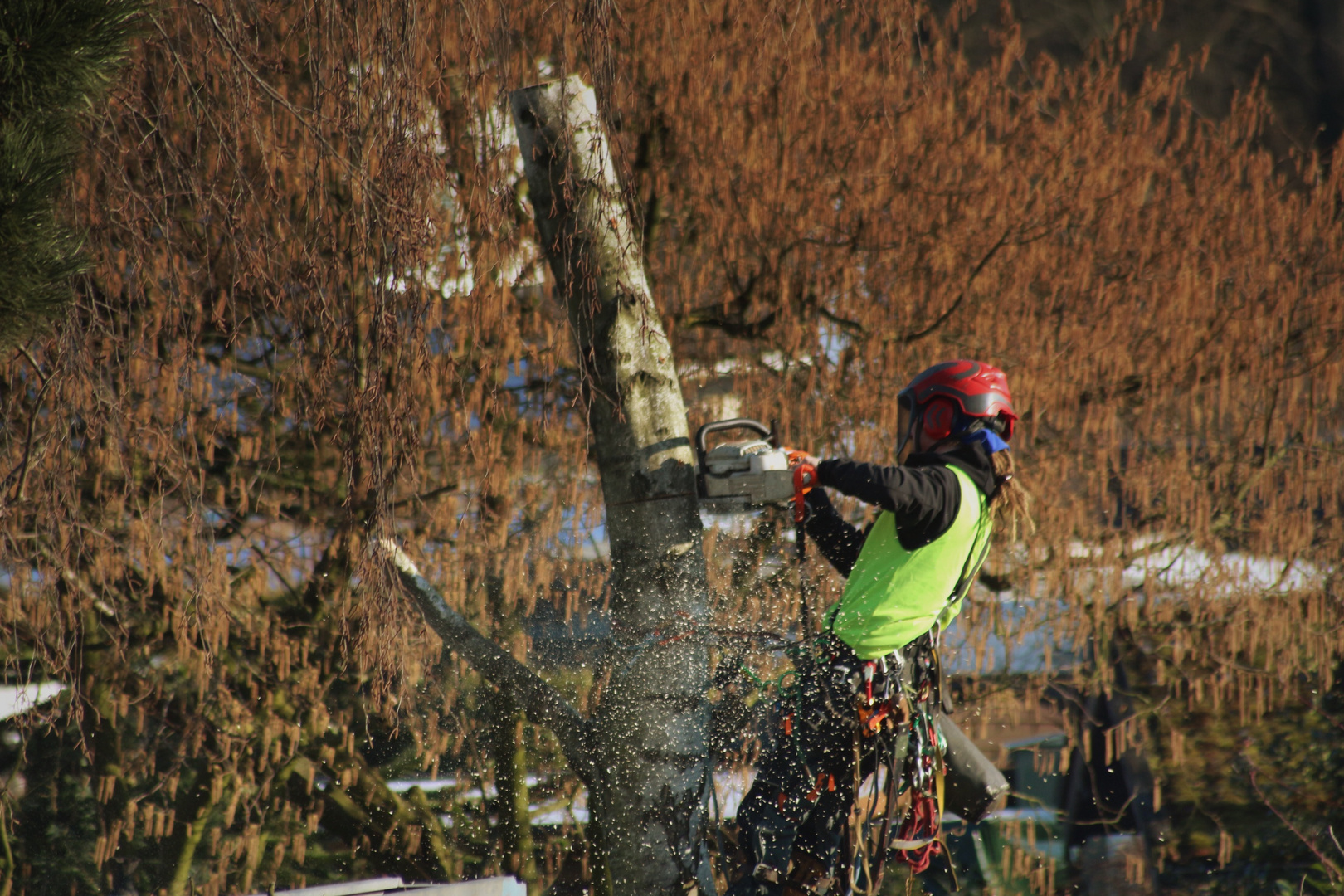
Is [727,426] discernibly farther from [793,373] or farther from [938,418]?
[793,373]

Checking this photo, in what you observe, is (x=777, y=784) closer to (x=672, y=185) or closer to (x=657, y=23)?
(x=672, y=185)

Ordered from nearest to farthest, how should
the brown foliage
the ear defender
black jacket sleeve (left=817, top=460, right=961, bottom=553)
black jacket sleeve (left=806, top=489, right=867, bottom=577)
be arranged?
1. black jacket sleeve (left=817, top=460, right=961, bottom=553)
2. the ear defender
3. black jacket sleeve (left=806, top=489, right=867, bottom=577)
4. the brown foliage

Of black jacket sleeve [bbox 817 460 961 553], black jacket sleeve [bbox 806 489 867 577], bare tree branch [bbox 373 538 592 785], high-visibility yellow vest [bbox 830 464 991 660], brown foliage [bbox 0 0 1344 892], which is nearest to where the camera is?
black jacket sleeve [bbox 817 460 961 553]

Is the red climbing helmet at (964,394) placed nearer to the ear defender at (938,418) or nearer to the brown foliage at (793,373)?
the ear defender at (938,418)

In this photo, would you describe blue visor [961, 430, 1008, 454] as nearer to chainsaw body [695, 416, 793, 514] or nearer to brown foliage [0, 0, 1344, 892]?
chainsaw body [695, 416, 793, 514]

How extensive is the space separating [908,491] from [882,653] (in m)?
0.48

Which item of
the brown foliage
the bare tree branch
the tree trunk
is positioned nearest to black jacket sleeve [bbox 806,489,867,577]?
the tree trunk

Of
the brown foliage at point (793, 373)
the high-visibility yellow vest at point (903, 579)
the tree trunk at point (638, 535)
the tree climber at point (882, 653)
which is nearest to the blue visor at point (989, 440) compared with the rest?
the tree climber at point (882, 653)

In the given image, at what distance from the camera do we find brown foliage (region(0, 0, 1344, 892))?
3908mm

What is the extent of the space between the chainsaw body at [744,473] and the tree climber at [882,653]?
317 mm

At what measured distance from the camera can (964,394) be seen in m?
2.52

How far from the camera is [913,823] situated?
2691 millimetres

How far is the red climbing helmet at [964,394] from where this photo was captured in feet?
8.23

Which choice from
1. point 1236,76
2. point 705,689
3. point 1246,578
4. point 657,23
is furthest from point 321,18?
point 1236,76
